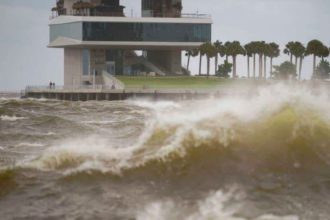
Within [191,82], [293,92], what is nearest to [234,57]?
[191,82]

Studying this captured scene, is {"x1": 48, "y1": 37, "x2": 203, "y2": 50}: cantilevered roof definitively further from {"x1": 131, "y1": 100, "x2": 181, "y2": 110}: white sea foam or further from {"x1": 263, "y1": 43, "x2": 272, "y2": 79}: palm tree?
{"x1": 131, "y1": 100, "x2": 181, "y2": 110}: white sea foam

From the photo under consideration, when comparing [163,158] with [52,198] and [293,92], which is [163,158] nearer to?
[52,198]

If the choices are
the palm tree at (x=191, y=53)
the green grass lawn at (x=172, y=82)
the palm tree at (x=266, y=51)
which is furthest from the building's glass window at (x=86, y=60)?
the palm tree at (x=266, y=51)

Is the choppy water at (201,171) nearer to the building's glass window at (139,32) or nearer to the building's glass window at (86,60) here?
the building's glass window at (139,32)

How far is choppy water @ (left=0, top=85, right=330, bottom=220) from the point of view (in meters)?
11.7

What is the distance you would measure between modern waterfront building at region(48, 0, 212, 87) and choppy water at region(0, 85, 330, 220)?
103 m

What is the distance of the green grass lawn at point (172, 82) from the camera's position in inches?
4218

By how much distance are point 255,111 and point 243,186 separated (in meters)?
3.50

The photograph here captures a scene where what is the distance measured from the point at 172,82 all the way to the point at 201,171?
100263 millimetres

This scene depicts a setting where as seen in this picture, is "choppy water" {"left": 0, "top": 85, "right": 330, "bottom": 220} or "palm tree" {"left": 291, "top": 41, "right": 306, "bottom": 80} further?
"palm tree" {"left": 291, "top": 41, "right": 306, "bottom": 80}

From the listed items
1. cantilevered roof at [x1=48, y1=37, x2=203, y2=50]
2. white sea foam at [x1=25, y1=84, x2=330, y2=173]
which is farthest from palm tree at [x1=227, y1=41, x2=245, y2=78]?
white sea foam at [x1=25, y1=84, x2=330, y2=173]

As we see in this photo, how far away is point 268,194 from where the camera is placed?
12180 millimetres

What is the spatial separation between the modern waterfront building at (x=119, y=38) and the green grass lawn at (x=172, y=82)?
6.21 m

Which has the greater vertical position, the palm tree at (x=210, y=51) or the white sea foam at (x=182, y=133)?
the palm tree at (x=210, y=51)
